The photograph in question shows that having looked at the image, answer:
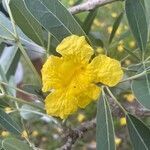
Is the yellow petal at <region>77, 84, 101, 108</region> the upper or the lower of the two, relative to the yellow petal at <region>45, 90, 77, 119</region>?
lower

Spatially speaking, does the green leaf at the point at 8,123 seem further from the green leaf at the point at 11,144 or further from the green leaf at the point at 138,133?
the green leaf at the point at 138,133

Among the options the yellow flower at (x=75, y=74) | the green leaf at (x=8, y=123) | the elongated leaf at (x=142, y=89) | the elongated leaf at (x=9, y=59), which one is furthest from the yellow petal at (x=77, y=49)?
the elongated leaf at (x=9, y=59)

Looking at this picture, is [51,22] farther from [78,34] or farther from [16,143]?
[16,143]

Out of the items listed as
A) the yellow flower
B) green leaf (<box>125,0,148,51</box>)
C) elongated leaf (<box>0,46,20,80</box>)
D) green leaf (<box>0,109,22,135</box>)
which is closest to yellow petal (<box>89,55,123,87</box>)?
the yellow flower

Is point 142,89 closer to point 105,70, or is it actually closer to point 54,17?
point 105,70

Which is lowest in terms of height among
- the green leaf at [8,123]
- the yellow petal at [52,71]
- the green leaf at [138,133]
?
the green leaf at [138,133]

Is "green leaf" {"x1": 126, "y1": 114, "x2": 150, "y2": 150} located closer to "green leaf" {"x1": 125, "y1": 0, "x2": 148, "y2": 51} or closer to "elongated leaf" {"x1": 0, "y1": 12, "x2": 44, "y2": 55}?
"green leaf" {"x1": 125, "y1": 0, "x2": 148, "y2": 51}
